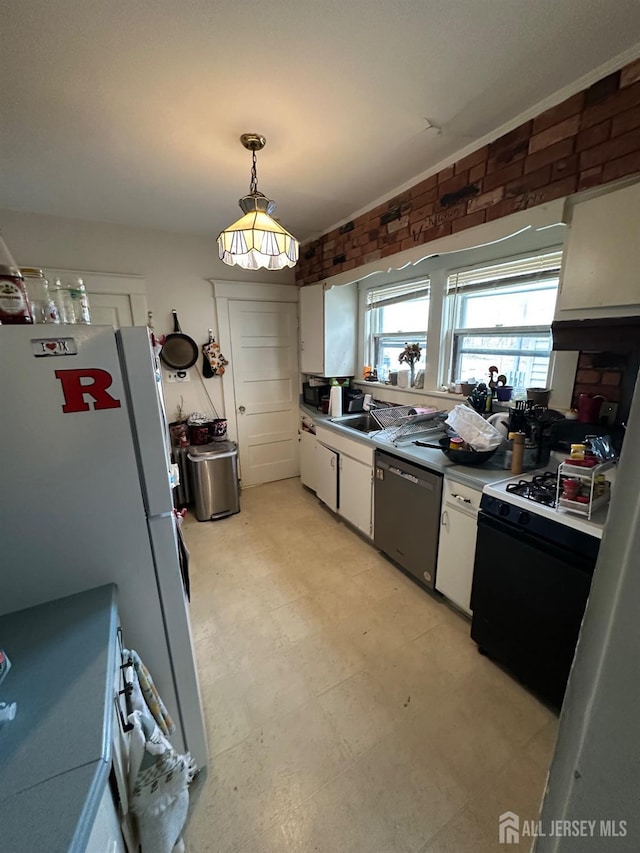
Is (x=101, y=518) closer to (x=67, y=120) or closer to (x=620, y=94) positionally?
(x=67, y=120)

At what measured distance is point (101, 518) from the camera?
1021 millimetres

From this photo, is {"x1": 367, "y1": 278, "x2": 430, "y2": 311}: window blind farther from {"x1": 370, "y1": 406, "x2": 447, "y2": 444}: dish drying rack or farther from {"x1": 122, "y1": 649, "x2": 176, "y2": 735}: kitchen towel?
{"x1": 122, "y1": 649, "x2": 176, "y2": 735}: kitchen towel

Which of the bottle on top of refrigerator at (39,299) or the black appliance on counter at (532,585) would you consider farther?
the black appliance on counter at (532,585)

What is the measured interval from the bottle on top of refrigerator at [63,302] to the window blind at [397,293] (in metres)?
2.46

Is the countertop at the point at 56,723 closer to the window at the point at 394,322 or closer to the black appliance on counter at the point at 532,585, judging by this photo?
the black appliance on counter at the point at 532,585

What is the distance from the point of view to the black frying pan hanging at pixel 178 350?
10.7 ft

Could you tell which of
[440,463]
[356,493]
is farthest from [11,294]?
[356,493]

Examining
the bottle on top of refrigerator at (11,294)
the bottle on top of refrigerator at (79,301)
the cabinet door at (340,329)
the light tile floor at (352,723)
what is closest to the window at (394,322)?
the cabinet door at (340,329)

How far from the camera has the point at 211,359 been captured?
3434mm

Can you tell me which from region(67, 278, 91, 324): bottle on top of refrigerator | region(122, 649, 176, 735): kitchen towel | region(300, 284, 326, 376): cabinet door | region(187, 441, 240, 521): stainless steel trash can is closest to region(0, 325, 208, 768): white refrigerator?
region(122, 649, 176, 735): kitchen towel

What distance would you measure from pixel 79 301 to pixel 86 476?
58 cm

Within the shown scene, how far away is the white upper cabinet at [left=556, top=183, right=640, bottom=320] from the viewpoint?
4.32 feet

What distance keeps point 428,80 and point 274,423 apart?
3.08 meters

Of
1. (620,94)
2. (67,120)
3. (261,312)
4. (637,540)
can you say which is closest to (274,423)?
(261,312)
